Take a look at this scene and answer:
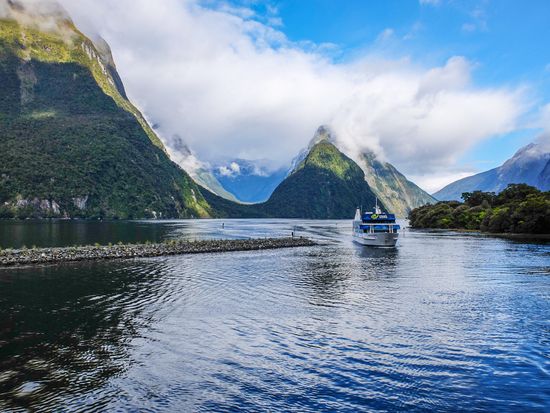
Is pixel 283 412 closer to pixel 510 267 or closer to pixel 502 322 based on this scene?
pixel 502 322

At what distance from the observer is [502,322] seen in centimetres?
3000

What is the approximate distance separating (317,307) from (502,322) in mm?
14087

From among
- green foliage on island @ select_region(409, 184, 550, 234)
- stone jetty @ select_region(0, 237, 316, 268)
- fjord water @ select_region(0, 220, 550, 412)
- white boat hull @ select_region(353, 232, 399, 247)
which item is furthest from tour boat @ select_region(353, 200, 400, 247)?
green foliage on island @ select_region(409, 184, 550, 234)


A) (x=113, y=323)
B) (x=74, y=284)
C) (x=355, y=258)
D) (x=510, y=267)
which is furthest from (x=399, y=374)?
(x=355, y=258)

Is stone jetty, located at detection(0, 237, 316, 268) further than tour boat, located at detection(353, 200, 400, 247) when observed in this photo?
No

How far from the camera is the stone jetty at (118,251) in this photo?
220 feet

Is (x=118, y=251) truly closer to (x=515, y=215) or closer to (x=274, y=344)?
(x=274, y=344)

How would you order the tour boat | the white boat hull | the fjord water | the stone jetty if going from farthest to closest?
1. the tour boat
2. the white boat hull
3. the stone jetty
4. the fjord water

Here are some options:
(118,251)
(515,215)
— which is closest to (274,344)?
(118,251)

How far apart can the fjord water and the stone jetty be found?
17877 millimetres

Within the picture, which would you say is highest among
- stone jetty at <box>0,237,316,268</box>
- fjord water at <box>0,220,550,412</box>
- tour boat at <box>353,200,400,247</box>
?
tour boat at <box>353,200,400,247</box>

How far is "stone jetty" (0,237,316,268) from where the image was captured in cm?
6694

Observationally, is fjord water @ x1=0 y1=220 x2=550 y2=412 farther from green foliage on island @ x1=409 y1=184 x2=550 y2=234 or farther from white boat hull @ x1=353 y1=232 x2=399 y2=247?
green foliage on island @ x1=409 y1=184 x2=550 y2=234

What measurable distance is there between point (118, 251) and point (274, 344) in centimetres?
6111
